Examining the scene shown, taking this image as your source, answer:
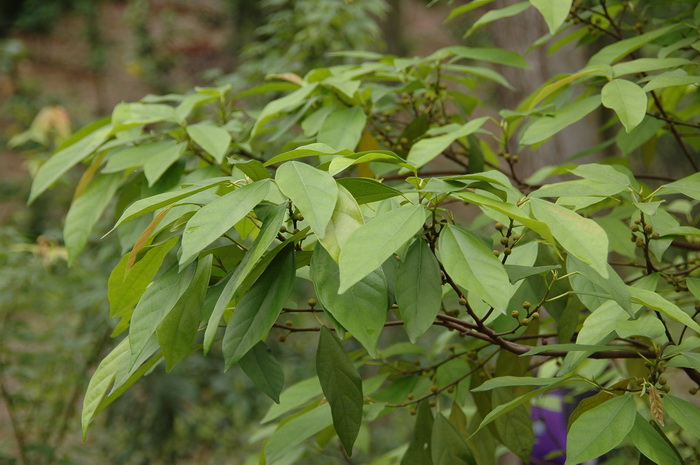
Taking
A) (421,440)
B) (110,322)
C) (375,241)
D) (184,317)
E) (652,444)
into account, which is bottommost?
(110,322)

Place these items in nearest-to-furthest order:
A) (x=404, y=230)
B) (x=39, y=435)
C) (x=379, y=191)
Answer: (x=404, y=230), (x=379, y=191), (x=39, y=435)

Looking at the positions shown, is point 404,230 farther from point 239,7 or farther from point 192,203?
point 239,7

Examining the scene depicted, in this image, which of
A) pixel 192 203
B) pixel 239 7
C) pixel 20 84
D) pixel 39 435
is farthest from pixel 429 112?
pixel 20 84

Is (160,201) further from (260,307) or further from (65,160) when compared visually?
(65,160)

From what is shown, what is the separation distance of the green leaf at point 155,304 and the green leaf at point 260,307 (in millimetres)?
50

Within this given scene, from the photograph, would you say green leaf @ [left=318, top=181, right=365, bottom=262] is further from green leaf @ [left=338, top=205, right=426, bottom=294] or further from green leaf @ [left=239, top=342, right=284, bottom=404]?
green leaf @ [left=239, top=342, right=284, bottom=404]

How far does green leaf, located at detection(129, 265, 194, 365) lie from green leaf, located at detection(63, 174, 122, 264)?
34 centimetres

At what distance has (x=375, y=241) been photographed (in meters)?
0.50

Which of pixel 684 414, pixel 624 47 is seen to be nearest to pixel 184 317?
pixel 684 414

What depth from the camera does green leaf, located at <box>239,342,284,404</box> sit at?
63 centimetres

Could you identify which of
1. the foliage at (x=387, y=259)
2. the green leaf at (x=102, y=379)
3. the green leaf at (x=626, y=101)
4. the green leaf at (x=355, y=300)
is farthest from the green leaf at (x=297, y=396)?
the green leaf at (x=626, y=101)

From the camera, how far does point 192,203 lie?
584 mm

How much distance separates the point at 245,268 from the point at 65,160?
0.51 metres

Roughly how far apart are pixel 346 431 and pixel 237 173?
0.99 ft
